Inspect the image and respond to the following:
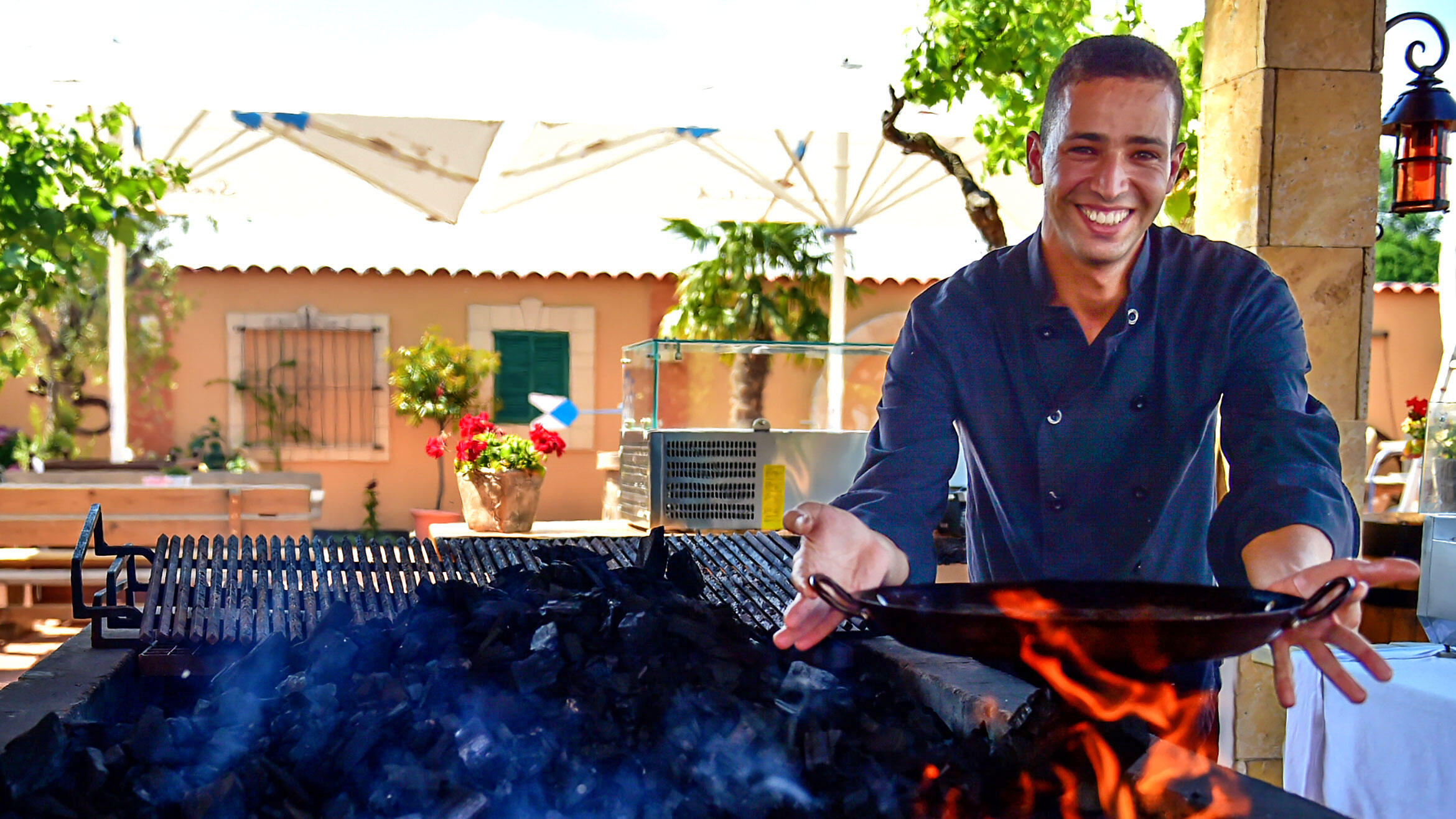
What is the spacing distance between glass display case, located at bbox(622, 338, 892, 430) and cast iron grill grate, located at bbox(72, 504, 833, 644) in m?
1.48

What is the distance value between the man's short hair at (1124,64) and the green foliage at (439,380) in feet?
30.9

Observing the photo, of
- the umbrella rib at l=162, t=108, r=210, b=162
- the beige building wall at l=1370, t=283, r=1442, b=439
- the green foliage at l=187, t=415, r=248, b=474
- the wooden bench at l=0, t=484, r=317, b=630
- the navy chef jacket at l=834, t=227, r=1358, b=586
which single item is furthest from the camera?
the beige building wall at l=1370, t=283, r=1442, b=439

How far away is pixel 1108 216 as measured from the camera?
5.75ft

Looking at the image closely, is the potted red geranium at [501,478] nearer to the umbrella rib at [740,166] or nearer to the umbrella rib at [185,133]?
the umbrella rib at [740,166]

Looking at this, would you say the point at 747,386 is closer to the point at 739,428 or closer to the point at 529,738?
the point at 739,428

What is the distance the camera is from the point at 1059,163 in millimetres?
1791

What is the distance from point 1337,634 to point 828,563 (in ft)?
2.09

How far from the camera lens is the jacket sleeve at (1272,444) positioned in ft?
5.01

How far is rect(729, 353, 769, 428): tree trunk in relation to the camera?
14.0 feet

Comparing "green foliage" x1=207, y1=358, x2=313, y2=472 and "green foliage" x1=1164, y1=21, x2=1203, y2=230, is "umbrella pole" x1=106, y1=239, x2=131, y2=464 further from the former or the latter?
"green foliage" x1=1164, y1=21, x2=1203, y2=230

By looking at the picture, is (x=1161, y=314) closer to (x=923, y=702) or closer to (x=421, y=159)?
(x=923, y=702)

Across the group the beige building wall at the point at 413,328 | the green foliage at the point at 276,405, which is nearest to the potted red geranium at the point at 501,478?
the beige building wall at the point at 413,328

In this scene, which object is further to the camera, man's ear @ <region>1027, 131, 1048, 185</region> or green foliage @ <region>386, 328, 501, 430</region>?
green foliage @ <region>386, 328, 501, 430</region>

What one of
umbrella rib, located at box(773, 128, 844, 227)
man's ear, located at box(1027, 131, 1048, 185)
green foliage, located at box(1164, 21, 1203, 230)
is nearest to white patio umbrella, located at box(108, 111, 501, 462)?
umbrella rib, located at box(773, 128, 844, 227)
